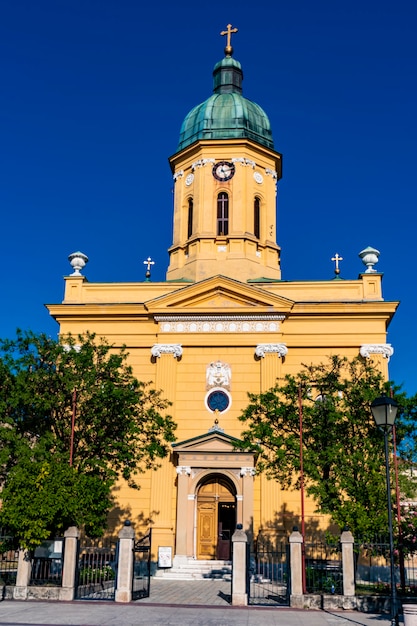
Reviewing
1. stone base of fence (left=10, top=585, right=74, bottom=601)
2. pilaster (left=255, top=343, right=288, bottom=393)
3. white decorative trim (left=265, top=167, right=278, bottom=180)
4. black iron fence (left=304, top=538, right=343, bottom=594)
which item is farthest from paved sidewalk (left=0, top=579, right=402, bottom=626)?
white decorative trim (left=265, top=167, right=278, bottom=180)

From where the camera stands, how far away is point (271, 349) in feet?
102

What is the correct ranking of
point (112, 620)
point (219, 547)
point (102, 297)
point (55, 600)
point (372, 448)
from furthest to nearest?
point (102, 297) → point (219, 547) → point (372, 448) → point (55, 600) → point (112, 620)

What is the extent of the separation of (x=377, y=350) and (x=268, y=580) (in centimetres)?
1095

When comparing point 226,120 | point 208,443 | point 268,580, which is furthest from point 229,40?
point 268,580

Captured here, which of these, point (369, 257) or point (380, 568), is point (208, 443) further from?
point (369, 257)

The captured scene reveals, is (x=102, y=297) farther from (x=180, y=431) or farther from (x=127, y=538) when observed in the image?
(x=127, y=538)

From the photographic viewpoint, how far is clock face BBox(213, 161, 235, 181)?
36031 millimetres

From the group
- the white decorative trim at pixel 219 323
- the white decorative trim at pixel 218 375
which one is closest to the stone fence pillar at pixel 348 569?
the white decorative trim at pixel 218 375

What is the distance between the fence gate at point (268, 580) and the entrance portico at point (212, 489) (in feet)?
6.82

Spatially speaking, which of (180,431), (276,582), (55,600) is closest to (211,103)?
(180,431)

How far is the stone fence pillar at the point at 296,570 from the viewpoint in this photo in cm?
1906

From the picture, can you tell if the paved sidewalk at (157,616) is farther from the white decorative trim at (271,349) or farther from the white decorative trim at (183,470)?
the white decorative trim at (271,349)

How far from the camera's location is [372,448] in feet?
73.6

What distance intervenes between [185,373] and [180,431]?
2589mm
